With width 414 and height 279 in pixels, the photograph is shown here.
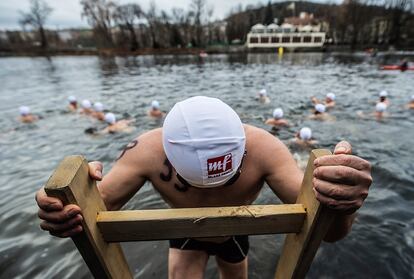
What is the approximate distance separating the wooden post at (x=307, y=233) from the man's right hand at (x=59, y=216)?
99cm

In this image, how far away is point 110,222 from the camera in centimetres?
128

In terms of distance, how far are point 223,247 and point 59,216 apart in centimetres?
163

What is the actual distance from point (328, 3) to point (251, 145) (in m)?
147

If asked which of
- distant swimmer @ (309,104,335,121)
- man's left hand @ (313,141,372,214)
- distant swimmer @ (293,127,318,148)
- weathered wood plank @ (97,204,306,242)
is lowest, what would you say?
distant swimmer @ (309,104,335,121)

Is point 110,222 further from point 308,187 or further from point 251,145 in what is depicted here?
point 251,145

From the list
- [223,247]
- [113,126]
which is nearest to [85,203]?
[223,247]

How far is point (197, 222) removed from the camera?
1.28 m

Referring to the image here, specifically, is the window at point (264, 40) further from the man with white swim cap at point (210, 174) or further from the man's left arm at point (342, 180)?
the man's left arm at point (342, 180)

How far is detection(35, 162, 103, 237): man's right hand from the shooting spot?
1.11 m

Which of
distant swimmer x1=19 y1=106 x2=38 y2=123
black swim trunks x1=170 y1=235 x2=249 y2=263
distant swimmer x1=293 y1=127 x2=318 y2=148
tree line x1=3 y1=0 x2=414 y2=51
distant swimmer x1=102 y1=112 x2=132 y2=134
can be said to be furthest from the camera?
tree line x1=3 y1=0 x2=414 y2=51

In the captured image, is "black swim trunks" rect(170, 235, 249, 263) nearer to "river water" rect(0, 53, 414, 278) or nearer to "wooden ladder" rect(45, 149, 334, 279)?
"wooden ladder" rect(45, 149, 334, 279)

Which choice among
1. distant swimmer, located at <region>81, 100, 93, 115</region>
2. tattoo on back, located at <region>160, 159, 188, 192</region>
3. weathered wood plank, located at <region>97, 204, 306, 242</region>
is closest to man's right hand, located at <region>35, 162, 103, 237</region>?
weathered wood plank, located at <region>97, 204, 306, 242</region>

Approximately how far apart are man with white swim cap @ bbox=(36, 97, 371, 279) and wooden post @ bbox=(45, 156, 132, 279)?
42 millimetres

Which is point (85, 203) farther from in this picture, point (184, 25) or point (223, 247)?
point (184, 25)
